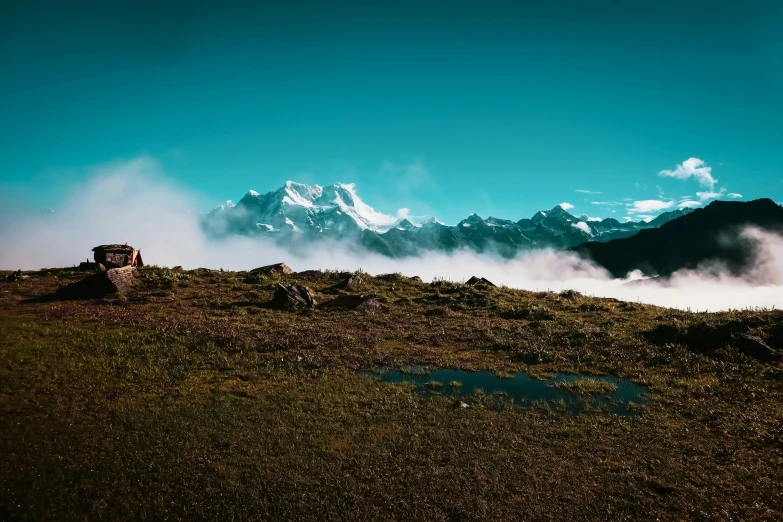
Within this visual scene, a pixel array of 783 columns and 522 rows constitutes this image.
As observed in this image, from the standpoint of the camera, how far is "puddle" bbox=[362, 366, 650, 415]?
19.5 meters

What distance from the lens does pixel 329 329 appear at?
30828 mm

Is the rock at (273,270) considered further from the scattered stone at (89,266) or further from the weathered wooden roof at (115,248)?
the scattered stone at (89,266)

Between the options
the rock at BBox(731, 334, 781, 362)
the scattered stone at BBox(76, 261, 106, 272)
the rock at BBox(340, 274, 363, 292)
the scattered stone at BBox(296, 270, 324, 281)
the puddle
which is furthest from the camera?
the scattered stone at BBox(296, 270, 324, 281)

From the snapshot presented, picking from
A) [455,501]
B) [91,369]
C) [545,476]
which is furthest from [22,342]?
[545,476]

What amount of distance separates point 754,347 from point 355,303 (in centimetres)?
2914

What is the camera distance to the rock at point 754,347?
24.2 metres

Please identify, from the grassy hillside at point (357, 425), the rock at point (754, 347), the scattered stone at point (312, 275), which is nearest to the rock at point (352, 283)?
the scattered stone at point (312, 275)

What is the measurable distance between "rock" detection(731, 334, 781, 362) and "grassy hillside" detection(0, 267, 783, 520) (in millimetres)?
112

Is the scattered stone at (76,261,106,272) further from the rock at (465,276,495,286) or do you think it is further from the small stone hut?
the rock at (465,276,495,286)

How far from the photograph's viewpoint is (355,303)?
124ft

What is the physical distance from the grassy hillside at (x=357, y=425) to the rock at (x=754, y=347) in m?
0.11

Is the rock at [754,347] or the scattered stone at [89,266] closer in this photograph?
the rock at [754,347]

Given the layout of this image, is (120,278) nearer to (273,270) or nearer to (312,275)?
(273,270)

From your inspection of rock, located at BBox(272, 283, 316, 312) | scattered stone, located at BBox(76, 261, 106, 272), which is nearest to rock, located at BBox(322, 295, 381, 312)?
rock, located at BBox(272, 283, 316, 312)
